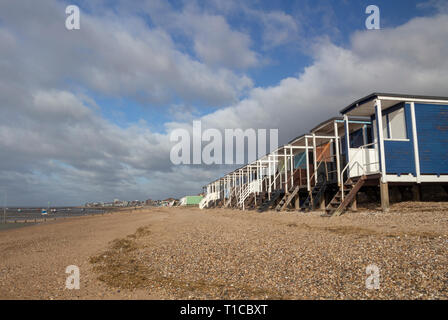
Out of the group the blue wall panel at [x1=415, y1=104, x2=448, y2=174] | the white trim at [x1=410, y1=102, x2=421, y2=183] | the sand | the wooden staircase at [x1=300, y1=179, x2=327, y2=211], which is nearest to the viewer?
the sand

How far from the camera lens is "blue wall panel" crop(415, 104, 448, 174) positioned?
41.5 ft

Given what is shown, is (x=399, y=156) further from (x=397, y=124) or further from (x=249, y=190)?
(x=249, y=190)

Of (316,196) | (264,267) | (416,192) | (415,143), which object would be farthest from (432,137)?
(264,267)

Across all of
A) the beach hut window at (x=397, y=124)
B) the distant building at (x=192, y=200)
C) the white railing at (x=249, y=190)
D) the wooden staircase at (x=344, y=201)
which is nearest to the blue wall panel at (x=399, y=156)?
the beach hut window at (x=397, y=124)

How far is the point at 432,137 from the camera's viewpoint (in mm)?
12883

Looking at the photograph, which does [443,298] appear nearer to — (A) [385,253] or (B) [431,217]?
(A) [385,253]

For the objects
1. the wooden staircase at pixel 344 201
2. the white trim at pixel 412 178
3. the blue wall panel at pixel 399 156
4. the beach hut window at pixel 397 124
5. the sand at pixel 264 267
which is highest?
the beach hut window at pixel 397 124

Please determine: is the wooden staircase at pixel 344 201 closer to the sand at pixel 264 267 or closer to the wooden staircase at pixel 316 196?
the wooden staircase at pixel 316 196

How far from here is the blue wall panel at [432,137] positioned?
1264 centimetres

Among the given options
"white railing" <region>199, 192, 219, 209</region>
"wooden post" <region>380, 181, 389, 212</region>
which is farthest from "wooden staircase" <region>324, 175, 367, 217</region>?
"white railing" <region>199, 192, 219, 209</region>

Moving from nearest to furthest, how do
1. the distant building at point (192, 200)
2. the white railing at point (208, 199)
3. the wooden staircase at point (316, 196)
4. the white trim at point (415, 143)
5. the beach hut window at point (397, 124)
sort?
1. the white trim at point (415, 143)
2. the beach hut window at point (397, 124)
3. the wooden staircase at point (316, 196)
4. the white railing at point (208, 199)
5. the distant building at point (192, 200)

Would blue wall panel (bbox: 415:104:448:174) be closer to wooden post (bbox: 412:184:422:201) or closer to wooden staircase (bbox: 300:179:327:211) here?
wooden post (bbox: 412:184:422:201)

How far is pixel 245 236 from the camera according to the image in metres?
8.77

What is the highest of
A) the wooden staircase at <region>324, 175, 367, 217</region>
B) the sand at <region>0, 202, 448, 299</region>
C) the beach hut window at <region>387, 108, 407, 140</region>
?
the beach hut window at <region>387, 108, 407, 140</region>
